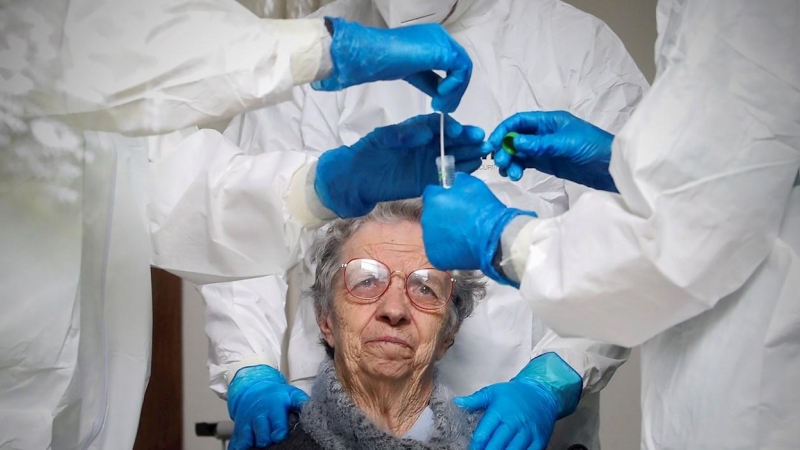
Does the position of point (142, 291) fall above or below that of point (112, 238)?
below

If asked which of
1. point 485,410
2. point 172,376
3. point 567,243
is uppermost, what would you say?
point 567,243

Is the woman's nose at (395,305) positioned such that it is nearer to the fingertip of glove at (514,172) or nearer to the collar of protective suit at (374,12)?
the fingertip of glove at (514,172)

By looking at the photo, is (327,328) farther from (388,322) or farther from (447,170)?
(447,170)

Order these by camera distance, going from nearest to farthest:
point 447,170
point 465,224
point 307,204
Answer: point 465,224 → point 447,170 → point 307,204

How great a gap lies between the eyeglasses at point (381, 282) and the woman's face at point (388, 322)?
1 centimetres

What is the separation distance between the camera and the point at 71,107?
105 centimetres

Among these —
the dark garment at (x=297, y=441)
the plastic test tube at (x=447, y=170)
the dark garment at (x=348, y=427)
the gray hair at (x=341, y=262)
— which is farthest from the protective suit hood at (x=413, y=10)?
the dark garment at (x=297, y=441)

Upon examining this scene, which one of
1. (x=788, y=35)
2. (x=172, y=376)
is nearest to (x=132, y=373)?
(x=788, y=35)

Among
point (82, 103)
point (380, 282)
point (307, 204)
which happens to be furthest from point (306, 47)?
point (380, 282)

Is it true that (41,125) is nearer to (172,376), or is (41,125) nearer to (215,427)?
(215,427)

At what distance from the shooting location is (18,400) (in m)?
1.05

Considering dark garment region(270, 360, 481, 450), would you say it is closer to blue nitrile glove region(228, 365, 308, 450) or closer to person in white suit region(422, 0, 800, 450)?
blue nitrile glove region(228, 365, 308, 450)

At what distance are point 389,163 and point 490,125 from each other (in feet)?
1.47

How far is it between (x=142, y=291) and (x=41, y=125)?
1.19 ft
